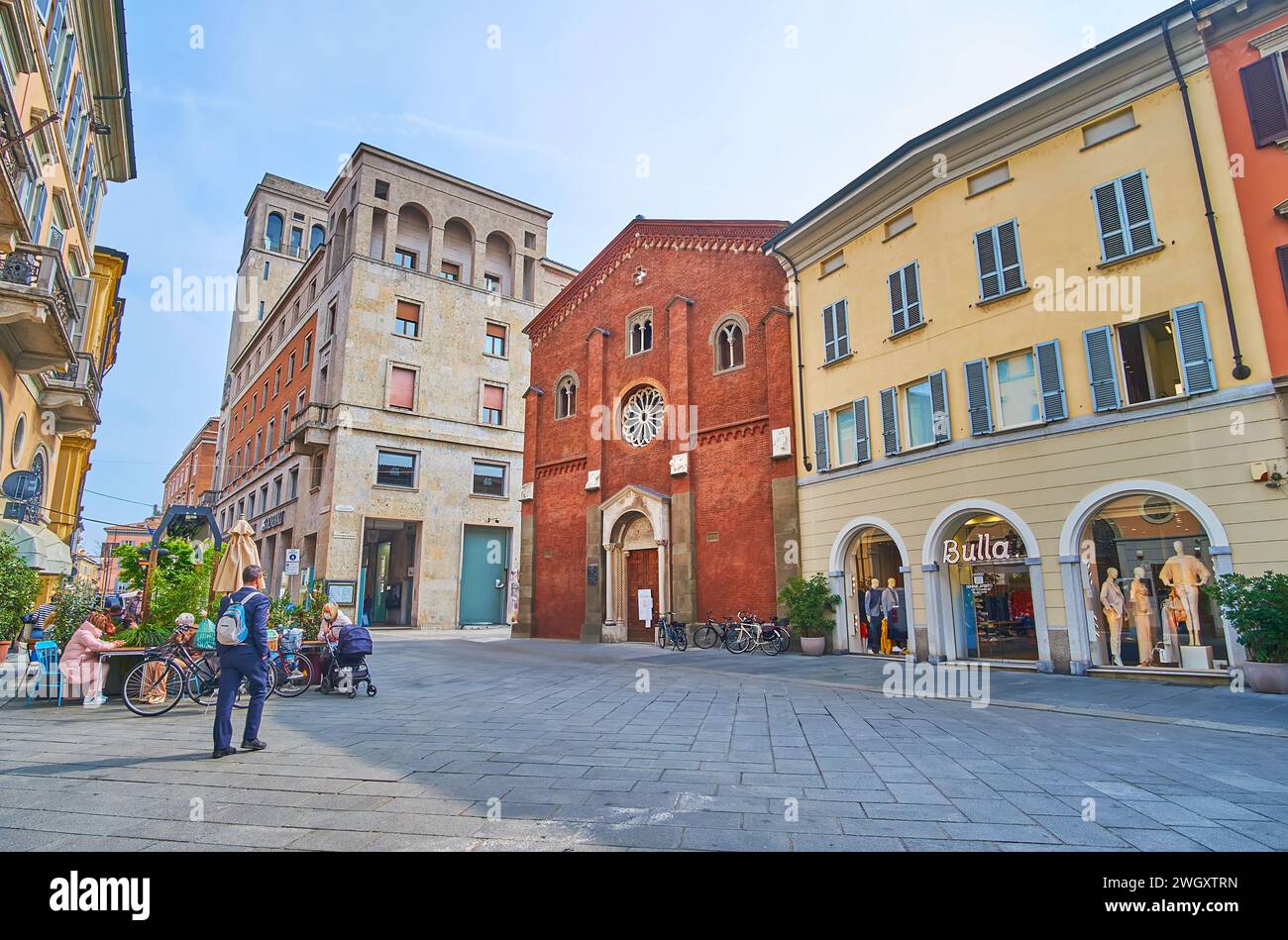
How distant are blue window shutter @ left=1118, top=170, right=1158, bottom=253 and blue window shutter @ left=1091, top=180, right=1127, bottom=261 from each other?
10 cm

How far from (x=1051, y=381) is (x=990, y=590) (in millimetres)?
4180

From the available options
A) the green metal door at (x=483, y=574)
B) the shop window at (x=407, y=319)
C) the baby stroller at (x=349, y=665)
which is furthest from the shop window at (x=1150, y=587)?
the shop window at (x=407, y=319)

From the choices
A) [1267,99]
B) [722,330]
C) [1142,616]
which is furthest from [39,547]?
[1267,99]

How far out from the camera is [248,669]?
6.14 meters

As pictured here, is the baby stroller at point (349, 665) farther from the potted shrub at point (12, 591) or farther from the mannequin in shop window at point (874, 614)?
the mannequin in shop window at point (874, 614)

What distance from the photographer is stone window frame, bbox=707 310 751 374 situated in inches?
778

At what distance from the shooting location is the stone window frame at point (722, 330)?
64.8 ft

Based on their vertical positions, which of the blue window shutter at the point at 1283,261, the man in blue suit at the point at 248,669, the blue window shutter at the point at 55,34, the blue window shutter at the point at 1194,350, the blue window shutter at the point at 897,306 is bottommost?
the man in blue suit at the point at 248,669

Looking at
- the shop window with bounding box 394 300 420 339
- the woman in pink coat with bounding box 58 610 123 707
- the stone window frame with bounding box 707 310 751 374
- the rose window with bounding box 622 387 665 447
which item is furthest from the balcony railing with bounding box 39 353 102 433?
the stone window frame with bounding box 707 310 751 374

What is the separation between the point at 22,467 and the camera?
16.8m

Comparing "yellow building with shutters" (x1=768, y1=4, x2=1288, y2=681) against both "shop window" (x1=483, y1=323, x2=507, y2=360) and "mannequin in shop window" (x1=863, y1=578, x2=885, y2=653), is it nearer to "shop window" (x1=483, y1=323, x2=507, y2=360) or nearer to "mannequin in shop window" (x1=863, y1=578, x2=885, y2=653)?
"mannequin in shop window" (x1=863, y1=578, x2=885, y2=653)

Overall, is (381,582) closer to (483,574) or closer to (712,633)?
(483,574)

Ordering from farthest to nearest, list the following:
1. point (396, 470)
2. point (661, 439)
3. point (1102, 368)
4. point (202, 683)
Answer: point (396, 470), point (661, 439), point (1102, 368), point (202, 683)

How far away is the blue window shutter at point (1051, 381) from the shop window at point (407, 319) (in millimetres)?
26738
